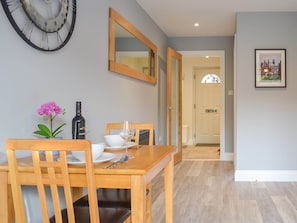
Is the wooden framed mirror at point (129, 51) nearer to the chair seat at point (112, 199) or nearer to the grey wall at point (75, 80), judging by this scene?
the grey wall at point (75, 80)

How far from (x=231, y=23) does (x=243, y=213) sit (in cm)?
342

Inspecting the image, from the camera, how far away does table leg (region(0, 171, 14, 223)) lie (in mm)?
1550

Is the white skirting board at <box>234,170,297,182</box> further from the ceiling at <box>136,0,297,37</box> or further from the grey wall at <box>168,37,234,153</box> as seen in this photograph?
the ceiling at <box>136,0,297,37</box>

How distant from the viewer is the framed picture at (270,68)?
4.71 metres

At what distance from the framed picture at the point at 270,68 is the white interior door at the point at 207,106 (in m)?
4.34

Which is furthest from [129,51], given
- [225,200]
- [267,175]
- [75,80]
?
[267,175]

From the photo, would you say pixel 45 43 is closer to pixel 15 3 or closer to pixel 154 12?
pixel 15 3

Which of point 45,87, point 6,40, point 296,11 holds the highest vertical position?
point 296,11

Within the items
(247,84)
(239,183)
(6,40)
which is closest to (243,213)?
(239,183)

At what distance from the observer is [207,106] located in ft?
30.0

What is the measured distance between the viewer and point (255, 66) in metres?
4.76

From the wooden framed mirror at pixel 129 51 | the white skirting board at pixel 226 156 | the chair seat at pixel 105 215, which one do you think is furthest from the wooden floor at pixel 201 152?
the chair seat at pixel 105 215

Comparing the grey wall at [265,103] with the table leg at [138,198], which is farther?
the grey wall at [265,103]

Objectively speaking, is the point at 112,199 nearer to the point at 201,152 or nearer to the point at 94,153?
the point at 94,153
